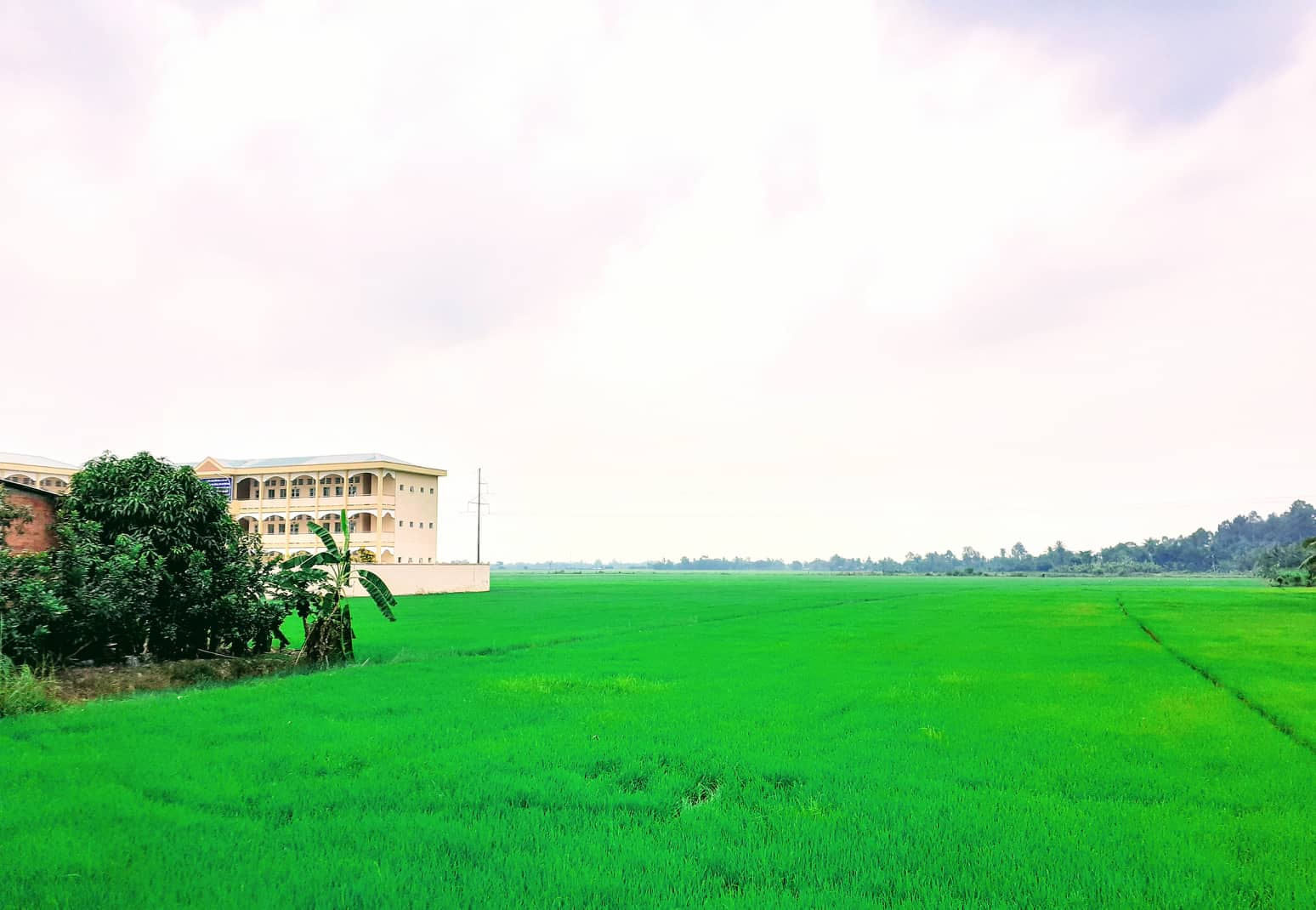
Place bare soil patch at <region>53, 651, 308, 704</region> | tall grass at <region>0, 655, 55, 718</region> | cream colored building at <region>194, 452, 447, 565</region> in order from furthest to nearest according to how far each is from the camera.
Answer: cream colored building at <region>194, 452, 447, 565</region> → bare soil patch at <region>53, 651, 308, 704</region> → tall grass at <region>0, 655, 55, 718</region>

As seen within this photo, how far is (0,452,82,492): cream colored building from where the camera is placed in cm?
3931

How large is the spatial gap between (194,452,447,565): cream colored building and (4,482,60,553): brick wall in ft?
109

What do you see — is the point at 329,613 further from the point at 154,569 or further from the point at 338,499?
the point at 338,499

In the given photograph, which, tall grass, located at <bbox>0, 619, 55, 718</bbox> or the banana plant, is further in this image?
the banana plant

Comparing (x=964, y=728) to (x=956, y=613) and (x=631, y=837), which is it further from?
(x=956, y=613)

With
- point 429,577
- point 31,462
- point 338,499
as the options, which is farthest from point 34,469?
point 429,577

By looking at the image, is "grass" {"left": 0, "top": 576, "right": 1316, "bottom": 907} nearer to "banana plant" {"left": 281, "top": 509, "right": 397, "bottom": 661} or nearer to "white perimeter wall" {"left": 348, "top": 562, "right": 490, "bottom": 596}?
"banana plant" {"left": 281, "top": 509, "right": 397, "bottom": 661}

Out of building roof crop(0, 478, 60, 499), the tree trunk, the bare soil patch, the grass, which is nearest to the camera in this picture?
the grass

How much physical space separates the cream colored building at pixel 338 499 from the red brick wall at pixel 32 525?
109ft

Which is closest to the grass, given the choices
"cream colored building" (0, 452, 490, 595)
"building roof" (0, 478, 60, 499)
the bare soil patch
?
the bare soil patch

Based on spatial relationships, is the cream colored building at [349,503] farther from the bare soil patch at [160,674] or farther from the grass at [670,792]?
the grass at [670,792]

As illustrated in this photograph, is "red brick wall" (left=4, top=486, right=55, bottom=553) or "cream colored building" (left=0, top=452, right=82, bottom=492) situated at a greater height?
"cream colored building" (left=0, top=452, right=82, bottom=492)

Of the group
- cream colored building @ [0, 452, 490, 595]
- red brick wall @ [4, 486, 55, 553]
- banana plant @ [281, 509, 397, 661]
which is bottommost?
banana plant @ [281, 509, 397, 661]

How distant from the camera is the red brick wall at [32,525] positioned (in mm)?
11164
